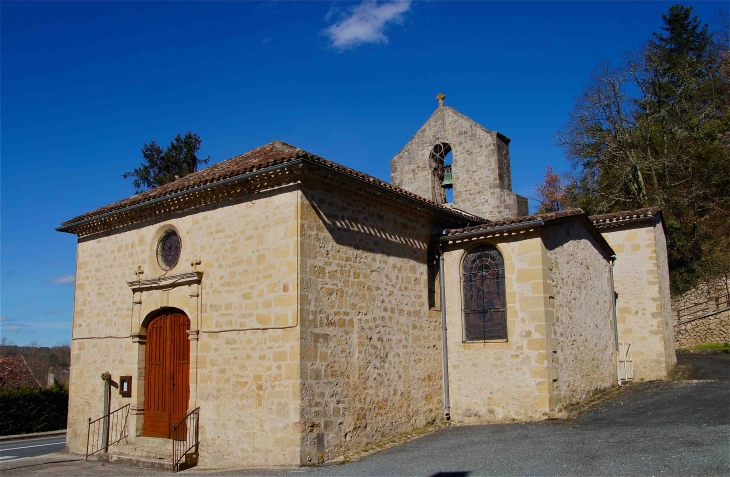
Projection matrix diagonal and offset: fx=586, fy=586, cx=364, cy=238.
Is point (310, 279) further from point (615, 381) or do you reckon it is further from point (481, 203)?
point (615, 381)

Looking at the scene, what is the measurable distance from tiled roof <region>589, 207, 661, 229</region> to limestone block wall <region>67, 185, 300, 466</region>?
36.4ft

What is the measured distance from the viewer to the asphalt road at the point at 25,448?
15347mm

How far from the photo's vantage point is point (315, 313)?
392 inches

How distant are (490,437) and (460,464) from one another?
193 cm

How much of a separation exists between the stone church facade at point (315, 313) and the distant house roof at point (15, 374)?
18218 millimetres

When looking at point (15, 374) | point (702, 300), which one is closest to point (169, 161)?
point (15, 374)

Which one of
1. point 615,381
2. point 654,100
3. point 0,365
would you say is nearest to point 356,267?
point 615,381

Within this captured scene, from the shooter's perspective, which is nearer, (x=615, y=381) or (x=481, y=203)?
(x=615, y=381)

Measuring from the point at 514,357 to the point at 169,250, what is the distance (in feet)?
24.4

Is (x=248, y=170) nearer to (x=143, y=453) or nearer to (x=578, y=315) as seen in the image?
(x=143, y=453)

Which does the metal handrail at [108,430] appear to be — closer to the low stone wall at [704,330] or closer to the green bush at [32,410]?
the green bush at [32,410]

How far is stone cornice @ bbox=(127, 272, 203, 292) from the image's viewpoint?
11.3 m

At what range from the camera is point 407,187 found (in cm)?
1797

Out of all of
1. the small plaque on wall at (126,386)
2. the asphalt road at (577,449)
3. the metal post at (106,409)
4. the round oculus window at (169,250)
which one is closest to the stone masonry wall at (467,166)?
the asphalt road at (577,449)
